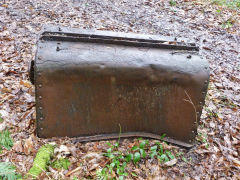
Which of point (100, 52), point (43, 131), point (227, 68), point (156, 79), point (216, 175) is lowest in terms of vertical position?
point (216, 175)

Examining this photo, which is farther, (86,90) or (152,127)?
(152,127)

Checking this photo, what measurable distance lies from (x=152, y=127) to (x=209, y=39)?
4.79 meters

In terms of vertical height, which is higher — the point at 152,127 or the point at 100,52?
the point at 100,52

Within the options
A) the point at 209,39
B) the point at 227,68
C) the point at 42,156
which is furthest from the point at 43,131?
the point at 209,39

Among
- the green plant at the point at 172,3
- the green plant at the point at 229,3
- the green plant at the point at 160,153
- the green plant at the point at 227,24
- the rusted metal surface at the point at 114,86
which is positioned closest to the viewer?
the rusted metal surface at the point at 114,86

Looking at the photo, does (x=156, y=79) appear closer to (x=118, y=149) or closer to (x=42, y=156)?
(x=118, y=149)

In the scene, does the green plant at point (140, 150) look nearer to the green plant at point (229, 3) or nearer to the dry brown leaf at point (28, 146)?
the dry brown leaf at point (28, 146)

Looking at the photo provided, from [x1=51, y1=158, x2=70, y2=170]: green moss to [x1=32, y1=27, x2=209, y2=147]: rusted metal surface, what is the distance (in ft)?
1.14

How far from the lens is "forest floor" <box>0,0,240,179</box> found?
296 centimetres

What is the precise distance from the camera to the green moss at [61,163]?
2.76m

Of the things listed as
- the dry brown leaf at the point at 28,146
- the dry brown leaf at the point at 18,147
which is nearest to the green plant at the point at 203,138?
the dry brown leaf at the point at 28,146

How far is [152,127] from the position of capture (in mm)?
3158

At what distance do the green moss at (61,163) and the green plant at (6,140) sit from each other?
657 millimetres

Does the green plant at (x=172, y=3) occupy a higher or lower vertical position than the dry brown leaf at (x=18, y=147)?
higher
